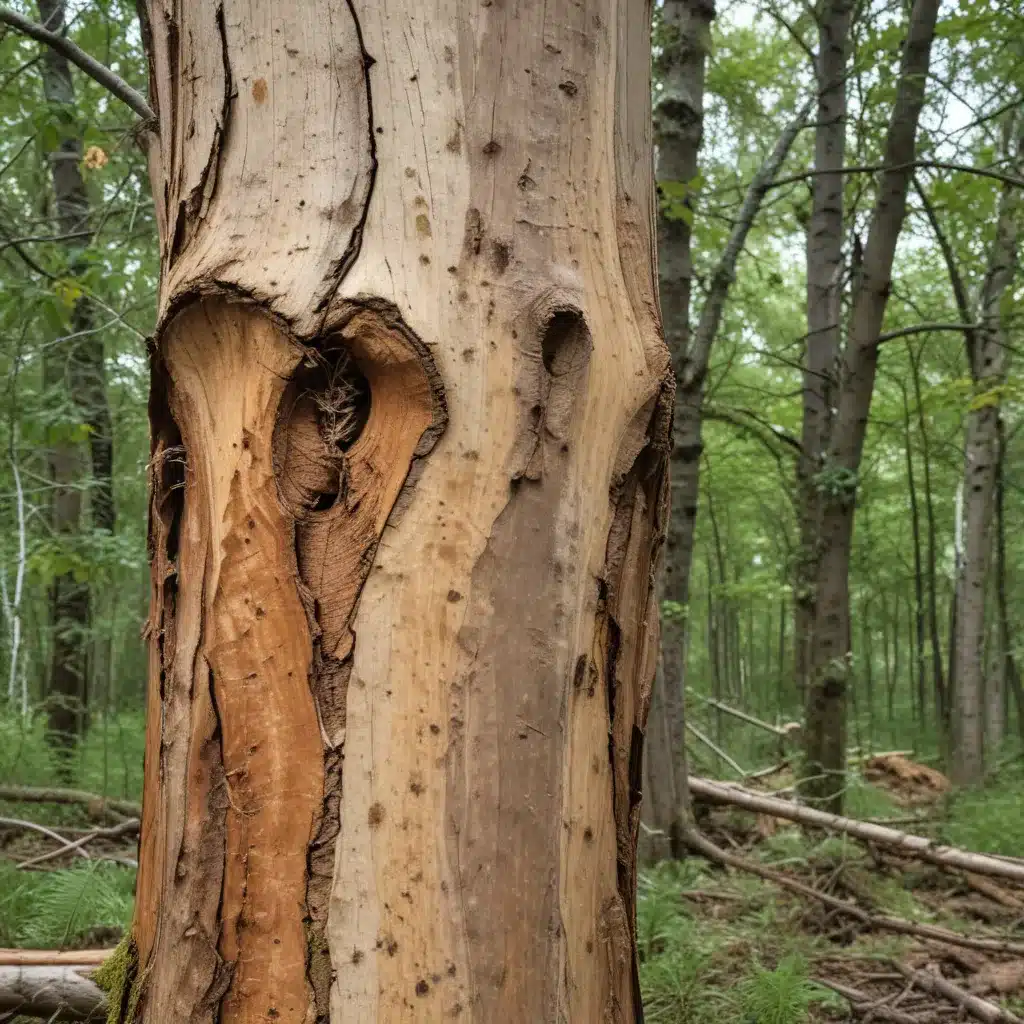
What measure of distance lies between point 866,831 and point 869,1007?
178 centimetres

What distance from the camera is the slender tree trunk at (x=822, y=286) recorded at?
7.67 meters

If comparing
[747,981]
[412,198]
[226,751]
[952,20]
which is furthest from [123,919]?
[952,20]

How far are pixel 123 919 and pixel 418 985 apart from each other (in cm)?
289

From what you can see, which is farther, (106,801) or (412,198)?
(106,801)

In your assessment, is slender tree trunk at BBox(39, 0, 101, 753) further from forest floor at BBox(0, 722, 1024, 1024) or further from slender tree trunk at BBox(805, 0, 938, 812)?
slender tree trunk at BBox(805, 0, 938, 812)

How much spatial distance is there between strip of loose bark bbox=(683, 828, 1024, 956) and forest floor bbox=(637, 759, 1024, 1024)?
3 cm

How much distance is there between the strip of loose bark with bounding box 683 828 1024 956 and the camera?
13.0 feet

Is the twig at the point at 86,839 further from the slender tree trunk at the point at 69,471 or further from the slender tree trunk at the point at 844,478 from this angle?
the slender tree trunk at the point at 844,478

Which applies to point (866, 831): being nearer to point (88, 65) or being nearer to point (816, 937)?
point (816, 937)

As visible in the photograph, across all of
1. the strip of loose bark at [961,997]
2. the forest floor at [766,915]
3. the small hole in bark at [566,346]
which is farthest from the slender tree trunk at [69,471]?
the small hole in bark at [566,346]

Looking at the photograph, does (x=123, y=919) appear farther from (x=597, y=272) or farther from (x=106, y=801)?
(x=597, y=272)

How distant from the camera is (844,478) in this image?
6941 mm

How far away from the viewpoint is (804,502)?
929 cm

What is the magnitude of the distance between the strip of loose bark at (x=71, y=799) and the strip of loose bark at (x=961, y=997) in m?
4.48
